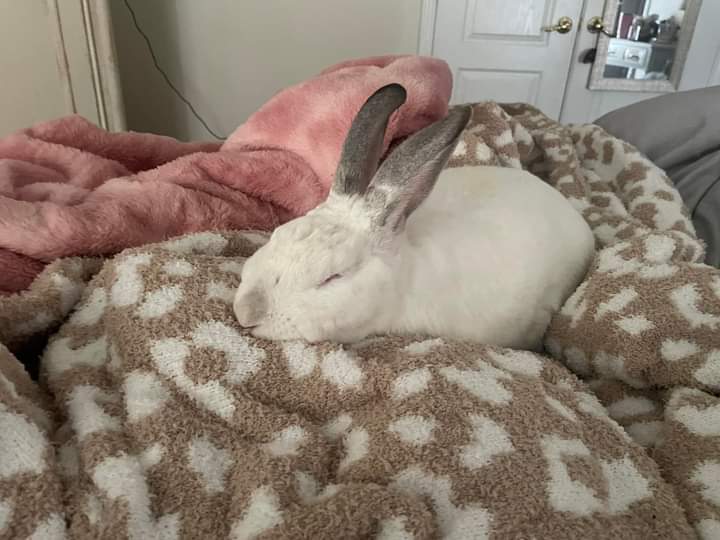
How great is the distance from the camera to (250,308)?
771 millimetres

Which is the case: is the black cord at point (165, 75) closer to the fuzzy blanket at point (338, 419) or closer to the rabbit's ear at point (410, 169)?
the fuzzy blanket at point (338, 419)

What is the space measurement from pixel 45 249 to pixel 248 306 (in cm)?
41

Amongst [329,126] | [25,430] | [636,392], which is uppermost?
[329,126]

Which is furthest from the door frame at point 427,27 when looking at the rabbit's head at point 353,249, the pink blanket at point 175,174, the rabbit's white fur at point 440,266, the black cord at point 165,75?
the rabbit's head at point 353,249

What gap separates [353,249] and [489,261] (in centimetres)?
28

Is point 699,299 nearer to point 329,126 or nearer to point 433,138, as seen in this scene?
point 433,138

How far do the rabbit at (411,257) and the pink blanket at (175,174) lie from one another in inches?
11.0

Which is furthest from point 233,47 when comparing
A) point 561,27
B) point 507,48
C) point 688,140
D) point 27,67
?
point 688,140

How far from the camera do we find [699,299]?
87 cm

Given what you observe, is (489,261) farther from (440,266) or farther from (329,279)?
(329,279)

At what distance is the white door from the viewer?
10.0 ft

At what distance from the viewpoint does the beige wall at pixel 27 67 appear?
1.96 meters

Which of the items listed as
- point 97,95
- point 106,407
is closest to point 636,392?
point 106,407

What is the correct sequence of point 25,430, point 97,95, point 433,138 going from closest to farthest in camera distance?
point 25,430
point 433,138
point 97,95
